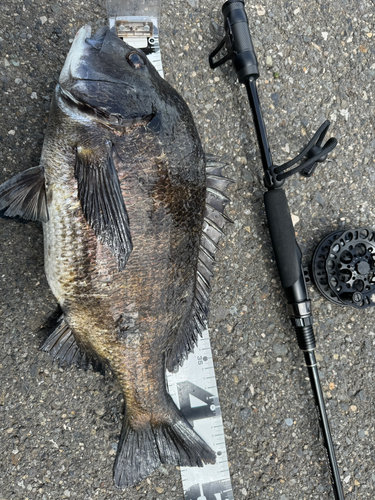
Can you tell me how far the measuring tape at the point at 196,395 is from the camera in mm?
1759

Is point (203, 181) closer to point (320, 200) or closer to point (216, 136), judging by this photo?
point (216, 136)

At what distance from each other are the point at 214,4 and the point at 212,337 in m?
1.64

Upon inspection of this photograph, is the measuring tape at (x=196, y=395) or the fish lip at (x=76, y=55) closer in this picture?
the fish lip at (x=76, y=55)

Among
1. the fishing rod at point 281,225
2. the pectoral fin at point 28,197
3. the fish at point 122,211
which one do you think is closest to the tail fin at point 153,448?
the fish at point 122,211

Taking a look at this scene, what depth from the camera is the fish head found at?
4.11ft

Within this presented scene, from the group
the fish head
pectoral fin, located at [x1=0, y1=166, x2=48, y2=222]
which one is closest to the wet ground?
pectoral fin, located at [x1=0, y1=166, x2=48, y2=222]

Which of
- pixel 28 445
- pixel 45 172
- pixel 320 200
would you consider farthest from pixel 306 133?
pixel 28 445

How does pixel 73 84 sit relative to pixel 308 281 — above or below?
above

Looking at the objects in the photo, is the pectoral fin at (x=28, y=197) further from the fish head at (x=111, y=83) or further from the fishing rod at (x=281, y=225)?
the fishing rod at (x=281, y=225)

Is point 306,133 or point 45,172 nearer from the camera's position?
point 45,172

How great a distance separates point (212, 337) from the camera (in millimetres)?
1852

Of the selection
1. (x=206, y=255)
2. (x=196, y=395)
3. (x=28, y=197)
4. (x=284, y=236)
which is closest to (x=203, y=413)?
(x=196, y=395)

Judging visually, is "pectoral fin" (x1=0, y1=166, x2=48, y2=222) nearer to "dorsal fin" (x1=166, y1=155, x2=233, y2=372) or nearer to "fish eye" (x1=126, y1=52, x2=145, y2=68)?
"fish eye" (x1=126, y1=52, x2=145, y2=68)

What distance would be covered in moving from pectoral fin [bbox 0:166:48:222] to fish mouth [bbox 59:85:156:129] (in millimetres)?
264
